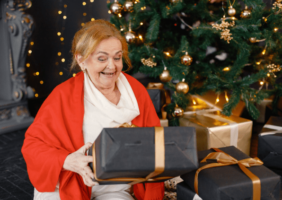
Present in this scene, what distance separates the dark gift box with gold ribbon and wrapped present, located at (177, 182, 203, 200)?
0.35 metres

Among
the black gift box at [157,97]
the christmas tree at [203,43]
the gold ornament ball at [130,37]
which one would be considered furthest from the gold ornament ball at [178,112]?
the gold ornament ball at [130,37]

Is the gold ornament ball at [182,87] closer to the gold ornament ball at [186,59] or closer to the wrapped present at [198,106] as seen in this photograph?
the gold ornament ball at [186,59]

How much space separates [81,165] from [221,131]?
1.27 metres

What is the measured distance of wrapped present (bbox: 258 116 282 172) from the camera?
172 centimetres

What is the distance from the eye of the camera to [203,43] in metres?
2.06

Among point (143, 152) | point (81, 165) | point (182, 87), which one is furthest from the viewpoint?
point (182, 87)

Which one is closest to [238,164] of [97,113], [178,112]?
[97,113]

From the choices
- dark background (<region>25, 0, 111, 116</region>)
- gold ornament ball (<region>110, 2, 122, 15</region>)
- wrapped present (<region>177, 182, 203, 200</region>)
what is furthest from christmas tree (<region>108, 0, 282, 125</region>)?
dark background (<region>25, 0, 111, 116</region>)

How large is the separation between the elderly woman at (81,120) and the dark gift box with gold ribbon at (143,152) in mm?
201

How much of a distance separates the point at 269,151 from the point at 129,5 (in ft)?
4.97

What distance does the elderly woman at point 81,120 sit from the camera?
100 cm

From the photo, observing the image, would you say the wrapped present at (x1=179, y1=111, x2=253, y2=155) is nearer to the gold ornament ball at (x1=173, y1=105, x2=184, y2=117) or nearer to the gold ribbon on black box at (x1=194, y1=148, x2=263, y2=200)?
the gold ornament ball at (x1=173, y1=105, x2=184, y2=117)

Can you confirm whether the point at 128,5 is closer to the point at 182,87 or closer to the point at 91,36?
the point at 182,87

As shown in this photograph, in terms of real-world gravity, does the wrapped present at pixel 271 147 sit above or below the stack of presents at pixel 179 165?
below
